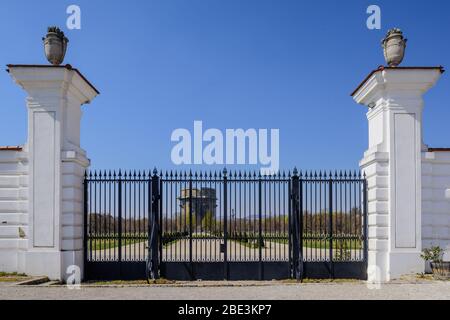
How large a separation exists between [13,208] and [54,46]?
14.8ft

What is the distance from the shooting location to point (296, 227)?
50.3 ft

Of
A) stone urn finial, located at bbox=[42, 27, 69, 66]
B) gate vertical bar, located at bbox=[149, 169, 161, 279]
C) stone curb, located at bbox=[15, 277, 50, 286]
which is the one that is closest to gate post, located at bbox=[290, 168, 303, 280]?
gate vertical bar, located at bbox=[149, 169, 161, 279]

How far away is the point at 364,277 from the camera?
50.8ft

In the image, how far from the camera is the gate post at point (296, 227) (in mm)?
15336

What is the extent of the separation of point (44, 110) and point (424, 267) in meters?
11.0

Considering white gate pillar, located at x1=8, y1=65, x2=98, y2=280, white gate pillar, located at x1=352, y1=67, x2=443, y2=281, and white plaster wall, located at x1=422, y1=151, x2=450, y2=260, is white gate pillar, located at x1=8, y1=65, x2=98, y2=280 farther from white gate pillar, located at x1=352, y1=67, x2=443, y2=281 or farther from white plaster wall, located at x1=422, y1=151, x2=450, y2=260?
white plaster wall, located at x1=422, y1=151, x2=450, y2=260

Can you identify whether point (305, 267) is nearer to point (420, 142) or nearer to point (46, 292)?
point (420, 142)

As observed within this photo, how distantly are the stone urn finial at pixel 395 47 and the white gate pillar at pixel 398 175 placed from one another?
382mm

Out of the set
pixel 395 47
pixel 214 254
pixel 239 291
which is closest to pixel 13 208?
pixel 239 291

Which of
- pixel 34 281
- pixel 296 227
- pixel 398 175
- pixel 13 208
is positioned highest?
pixel 398 175

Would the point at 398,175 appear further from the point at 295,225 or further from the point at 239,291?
the point at 239,291

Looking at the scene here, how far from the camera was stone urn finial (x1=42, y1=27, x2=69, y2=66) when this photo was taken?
1509 centimetres
